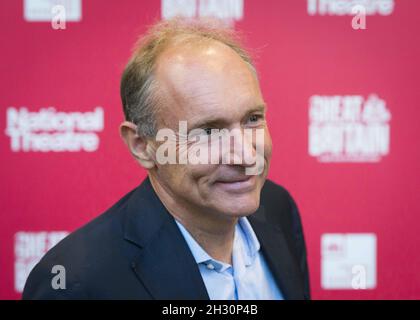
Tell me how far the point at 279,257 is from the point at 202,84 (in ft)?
1.75

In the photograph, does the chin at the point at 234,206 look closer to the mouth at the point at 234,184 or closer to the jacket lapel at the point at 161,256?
the mouth at the point at 234,184

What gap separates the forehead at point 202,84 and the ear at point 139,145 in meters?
0.12

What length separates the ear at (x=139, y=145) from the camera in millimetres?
1263

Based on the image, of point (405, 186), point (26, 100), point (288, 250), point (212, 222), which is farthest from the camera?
point (405, 186)

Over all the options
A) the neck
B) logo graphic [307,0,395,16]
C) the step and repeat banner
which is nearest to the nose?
the neck

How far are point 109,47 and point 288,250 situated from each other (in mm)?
1070

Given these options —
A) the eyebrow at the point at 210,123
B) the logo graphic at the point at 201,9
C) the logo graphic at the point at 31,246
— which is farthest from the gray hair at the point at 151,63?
the logo graphic at the point at 31,246

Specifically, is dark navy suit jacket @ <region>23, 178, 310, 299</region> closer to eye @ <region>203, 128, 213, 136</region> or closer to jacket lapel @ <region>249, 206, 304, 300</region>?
jacket lapel @ <region>249, 206, 304, 300</region>

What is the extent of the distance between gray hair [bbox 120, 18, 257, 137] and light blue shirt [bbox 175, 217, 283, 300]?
273 millimetres

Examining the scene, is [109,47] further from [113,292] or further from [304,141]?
[113,292]

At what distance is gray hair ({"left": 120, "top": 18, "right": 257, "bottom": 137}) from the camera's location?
1.19 m

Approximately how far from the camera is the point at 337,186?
2080mm
